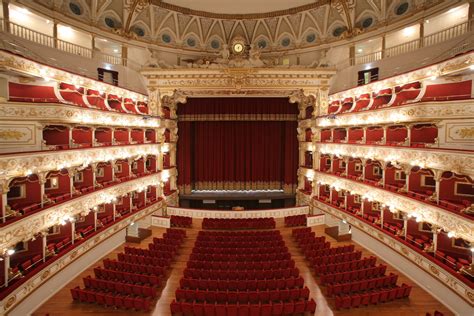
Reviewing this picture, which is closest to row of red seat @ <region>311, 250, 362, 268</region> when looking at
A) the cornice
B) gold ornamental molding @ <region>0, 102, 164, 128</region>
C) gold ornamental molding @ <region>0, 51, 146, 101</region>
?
gold ornamental molding @ <region>0, 102, 164, 128</region>

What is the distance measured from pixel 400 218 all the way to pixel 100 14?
68.5 feet

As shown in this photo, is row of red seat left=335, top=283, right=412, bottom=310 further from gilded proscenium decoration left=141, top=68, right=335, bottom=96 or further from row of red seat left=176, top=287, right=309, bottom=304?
gilded proscenium decoration left=141, top=68, right=335, bottom=96

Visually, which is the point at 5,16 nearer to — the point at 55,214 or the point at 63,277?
the point at 55,214

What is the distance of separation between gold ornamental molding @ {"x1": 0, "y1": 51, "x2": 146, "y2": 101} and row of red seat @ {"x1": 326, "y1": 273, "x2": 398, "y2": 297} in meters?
14.1

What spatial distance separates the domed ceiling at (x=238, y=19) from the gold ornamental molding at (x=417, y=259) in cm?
1203

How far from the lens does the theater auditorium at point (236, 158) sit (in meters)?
9.95

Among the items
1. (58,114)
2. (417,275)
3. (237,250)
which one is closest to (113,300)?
(237,250)

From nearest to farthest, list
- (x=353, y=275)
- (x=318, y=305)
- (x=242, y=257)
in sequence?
(x=318, y=305), (x=353, y=275), (x=242, y=257)

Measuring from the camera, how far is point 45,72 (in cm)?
1235

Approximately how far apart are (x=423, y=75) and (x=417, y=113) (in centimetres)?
Result: 260

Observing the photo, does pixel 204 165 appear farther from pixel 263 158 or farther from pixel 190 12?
pixel 190 12

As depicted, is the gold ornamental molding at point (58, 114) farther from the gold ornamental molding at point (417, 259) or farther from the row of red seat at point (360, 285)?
the gold ornamental molding at point (417, 259)

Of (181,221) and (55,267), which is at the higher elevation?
(55,267)

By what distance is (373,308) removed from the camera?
968 centimetres
